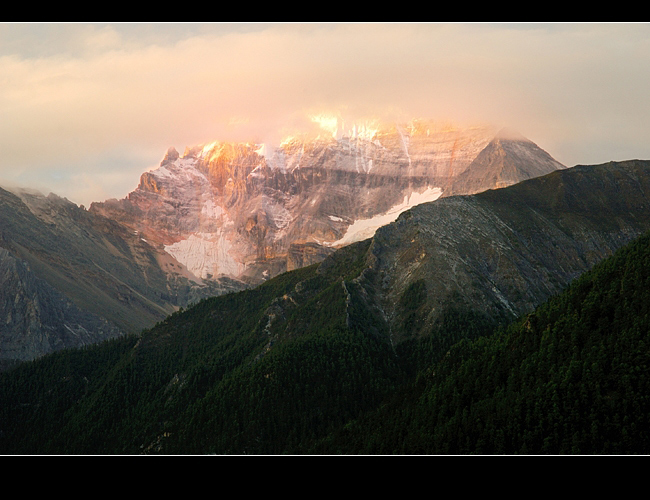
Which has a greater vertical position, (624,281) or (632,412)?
(624,281)

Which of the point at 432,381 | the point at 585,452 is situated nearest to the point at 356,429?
the point at 432,381

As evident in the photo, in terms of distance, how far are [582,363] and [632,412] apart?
16409 millimetres

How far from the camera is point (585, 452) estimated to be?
143m

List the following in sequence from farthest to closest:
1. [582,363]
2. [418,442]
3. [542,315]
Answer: [542,315], [418,442], [582,363]

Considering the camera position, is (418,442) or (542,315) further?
(542,315)

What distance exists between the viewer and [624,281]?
17038 cm

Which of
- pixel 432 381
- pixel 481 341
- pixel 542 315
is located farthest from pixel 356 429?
pixel 542 315

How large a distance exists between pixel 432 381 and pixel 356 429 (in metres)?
20.9
